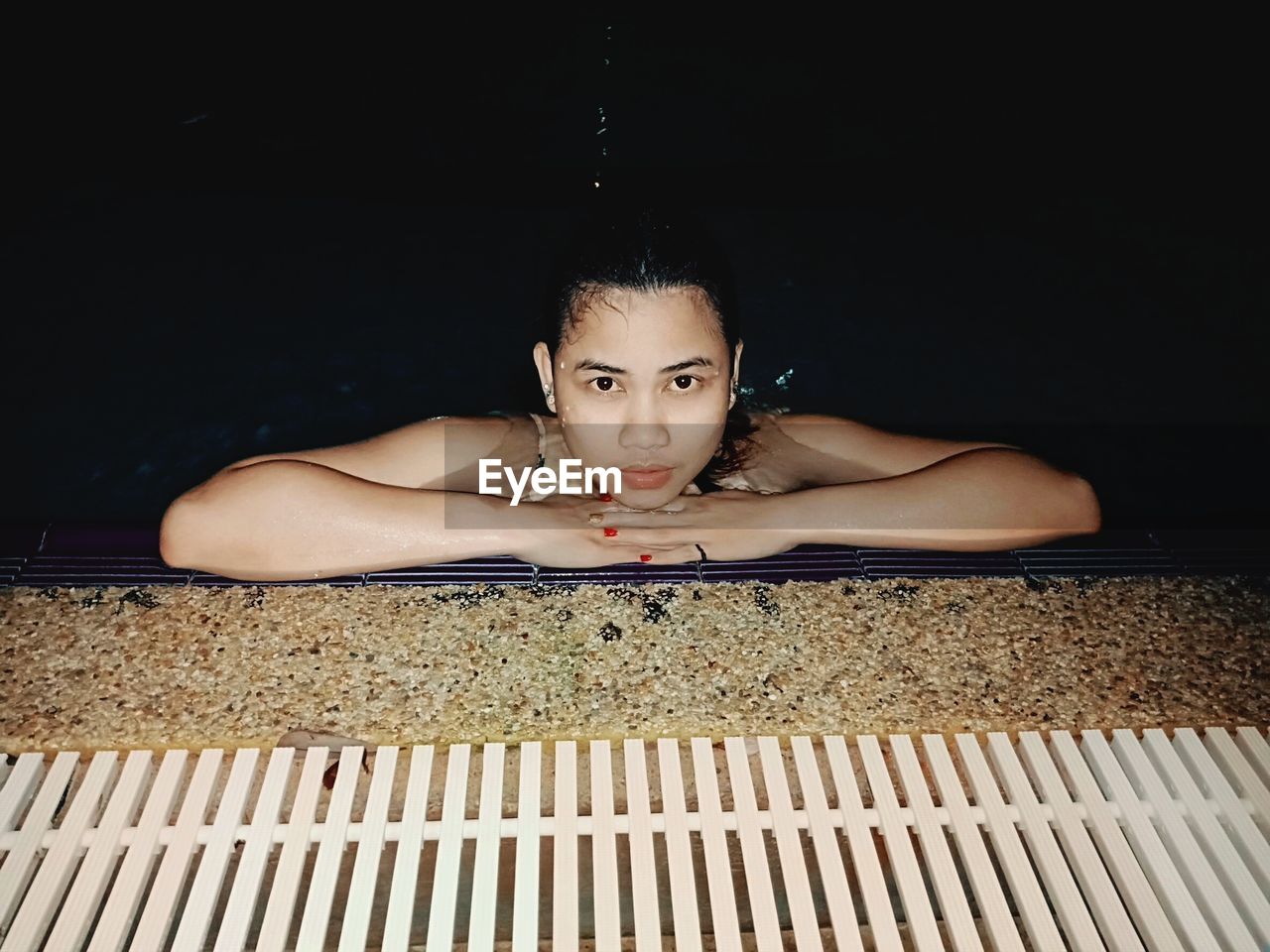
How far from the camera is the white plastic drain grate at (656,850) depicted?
1306 mm

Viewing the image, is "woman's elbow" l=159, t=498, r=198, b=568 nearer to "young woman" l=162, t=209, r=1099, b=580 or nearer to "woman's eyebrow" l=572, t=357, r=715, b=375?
"young woman" l=162, t=209, r=1099, b=580

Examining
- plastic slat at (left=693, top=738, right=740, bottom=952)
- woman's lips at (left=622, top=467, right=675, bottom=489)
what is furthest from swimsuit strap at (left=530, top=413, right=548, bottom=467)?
plastic slat at (left=693, top=738, right=740, bottom=952)

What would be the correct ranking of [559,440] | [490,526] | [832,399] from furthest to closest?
[832,399] < [559,440] < [490,526]

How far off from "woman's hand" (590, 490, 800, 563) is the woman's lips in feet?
0.32

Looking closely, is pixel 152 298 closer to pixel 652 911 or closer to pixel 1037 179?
pixel 652 911

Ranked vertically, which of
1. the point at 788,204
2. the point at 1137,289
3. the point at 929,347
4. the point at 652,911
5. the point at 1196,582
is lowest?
the point at 652,911

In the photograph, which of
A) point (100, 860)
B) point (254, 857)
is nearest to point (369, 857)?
point (254, 857)

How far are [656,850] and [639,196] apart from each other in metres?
4.34

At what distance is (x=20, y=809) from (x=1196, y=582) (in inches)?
105

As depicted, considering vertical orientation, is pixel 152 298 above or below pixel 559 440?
above

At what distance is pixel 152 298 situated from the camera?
4746 millimetres

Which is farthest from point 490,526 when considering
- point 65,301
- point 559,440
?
point 65,301

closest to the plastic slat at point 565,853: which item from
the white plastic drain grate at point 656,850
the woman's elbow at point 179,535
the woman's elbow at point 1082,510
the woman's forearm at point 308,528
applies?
the white plastic drain grate at point 656,850

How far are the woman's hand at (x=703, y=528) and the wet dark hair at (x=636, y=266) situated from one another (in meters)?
0.40
